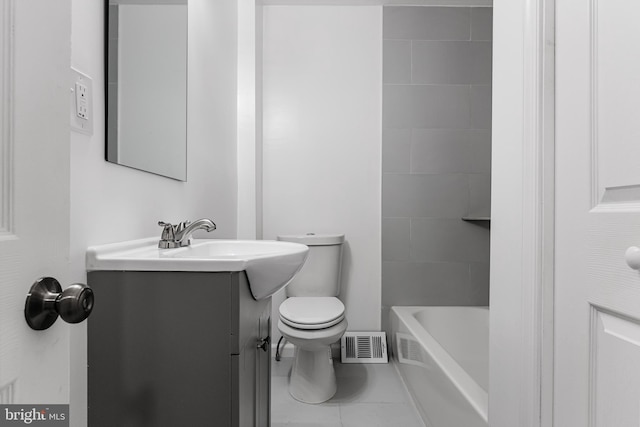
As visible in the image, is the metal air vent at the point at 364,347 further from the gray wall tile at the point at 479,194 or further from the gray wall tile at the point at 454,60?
the gray wall tile at the point at 454,60

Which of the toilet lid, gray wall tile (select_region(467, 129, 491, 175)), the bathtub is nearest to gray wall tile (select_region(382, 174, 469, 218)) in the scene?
gray wall tile (select_region(467, 129, 491, 175))

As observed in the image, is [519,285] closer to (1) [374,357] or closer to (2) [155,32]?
(2) [155,32]

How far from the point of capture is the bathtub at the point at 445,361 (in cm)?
129

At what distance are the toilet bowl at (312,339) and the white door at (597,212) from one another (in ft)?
3.54

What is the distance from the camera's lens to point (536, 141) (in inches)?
33.2

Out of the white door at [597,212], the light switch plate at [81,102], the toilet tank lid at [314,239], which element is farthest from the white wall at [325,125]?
the white door at [597,212]

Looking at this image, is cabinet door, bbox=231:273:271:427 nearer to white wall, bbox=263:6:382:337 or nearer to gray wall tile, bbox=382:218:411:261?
white wall, bbox=263:6:382:337

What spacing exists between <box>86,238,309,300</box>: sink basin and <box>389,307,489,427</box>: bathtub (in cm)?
76

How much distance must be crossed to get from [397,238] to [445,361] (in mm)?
1027

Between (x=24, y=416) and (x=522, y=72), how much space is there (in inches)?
43.6

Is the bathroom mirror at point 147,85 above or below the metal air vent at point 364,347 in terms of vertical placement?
above

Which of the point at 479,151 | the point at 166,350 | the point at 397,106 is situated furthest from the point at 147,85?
the point at 479,151

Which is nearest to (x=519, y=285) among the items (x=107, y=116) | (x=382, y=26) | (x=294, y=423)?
(x=107, y=116)

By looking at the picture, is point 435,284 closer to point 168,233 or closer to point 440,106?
point 440,106
